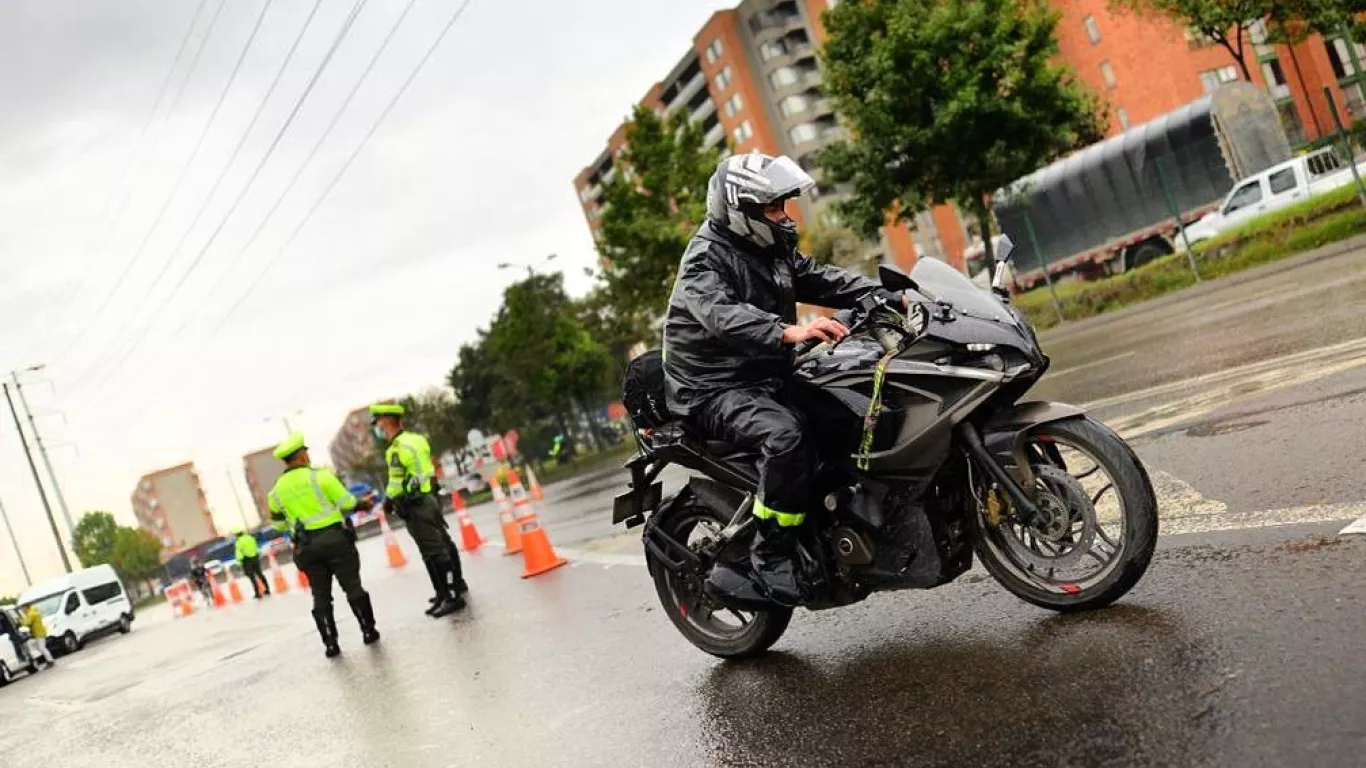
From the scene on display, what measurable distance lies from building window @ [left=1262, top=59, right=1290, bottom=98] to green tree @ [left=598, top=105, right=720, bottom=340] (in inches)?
1147

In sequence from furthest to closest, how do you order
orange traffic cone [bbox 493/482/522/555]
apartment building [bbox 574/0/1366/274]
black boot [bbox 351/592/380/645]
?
apartment building [bbox 574/0/1366/274], orange traffic cone [bbox 493/482/522/555], black boot [bbox 351/592/380/645]

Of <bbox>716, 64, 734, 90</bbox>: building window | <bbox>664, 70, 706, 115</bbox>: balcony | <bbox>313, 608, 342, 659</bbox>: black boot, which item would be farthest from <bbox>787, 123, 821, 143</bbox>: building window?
<bbox>313, 608, 342, 659</bbox>: black boot

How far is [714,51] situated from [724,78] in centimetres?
235

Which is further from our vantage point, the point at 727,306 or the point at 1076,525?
the point at 727,306

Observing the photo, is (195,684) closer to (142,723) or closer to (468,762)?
(142,723)

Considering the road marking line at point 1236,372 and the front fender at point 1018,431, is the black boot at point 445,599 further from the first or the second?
the front fender at point 1018,431

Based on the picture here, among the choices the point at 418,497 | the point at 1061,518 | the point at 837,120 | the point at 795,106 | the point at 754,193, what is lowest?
the point at 1061,518

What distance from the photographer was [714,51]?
90062 millimetres

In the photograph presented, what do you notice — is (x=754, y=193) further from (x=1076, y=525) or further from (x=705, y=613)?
(x=705, y=613)

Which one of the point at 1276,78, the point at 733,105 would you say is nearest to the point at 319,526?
the point at 1276,78

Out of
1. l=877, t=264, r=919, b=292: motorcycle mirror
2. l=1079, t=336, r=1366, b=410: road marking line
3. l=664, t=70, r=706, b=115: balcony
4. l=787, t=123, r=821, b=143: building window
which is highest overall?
l=664, t=70, r=706, b=115: balcony

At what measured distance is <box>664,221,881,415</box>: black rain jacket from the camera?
448 centimetres

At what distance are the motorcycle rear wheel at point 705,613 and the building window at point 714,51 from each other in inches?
3440

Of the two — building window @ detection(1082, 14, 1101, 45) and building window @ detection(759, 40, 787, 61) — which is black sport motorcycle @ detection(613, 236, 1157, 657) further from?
building window @ detection(759, 40, 787, 61)
